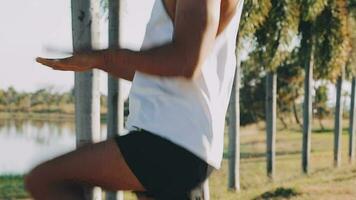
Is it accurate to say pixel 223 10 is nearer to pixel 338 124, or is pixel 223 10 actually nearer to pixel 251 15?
pixel 251 15

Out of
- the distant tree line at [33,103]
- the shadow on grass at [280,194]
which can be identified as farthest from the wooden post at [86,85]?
the distant tree line at [33,103]

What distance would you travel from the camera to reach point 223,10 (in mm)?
1567

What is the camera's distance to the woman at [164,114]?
1465 mm

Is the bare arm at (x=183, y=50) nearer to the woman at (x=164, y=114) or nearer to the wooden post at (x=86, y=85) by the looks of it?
the woman at (x=164, y=114)

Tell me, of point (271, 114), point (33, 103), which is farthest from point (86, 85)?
point (33, 103)

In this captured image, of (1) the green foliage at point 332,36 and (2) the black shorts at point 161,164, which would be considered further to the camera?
(1) the green foliage at point 332,36

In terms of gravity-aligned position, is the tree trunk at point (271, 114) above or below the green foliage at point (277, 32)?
below

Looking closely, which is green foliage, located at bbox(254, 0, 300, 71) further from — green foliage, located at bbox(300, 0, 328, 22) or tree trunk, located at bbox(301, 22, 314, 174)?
tree trunk, located at bbox(301, 22, 314, 174)

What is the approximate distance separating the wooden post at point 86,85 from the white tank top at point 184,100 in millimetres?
1349

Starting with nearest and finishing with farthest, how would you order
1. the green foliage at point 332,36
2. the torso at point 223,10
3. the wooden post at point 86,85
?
the torso at point 223,10 → the wooden post at point 86,85 → the green foliage at point 332,36

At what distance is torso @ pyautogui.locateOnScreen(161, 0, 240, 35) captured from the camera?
1559 millimetres

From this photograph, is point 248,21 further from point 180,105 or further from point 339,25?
point 180,105

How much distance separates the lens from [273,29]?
14.8 metres

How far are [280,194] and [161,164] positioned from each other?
11070mm
